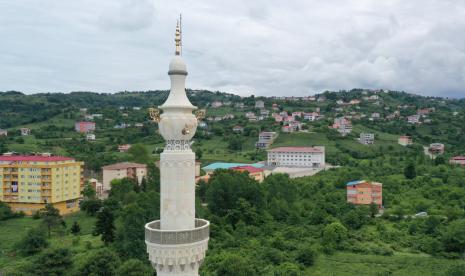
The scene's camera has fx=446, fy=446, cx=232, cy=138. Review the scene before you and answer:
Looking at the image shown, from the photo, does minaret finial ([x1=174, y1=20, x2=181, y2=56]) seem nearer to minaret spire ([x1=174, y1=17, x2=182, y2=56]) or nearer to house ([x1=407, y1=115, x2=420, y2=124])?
minaret spire ([x1=174, y1=17, x2=182, y2=56])

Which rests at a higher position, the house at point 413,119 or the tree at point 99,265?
the house at point 413,119

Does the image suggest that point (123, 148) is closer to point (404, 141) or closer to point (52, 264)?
point (404, 141)

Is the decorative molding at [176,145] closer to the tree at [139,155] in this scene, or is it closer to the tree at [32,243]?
the tree at [32,243]

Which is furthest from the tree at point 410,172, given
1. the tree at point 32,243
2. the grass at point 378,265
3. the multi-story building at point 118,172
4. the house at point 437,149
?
the tree at point 32,243

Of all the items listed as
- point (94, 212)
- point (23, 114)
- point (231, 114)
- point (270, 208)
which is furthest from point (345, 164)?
point (23, 114)

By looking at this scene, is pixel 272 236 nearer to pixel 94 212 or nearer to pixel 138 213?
pixel 138 213

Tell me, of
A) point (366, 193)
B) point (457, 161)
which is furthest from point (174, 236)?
point (457, 161)
